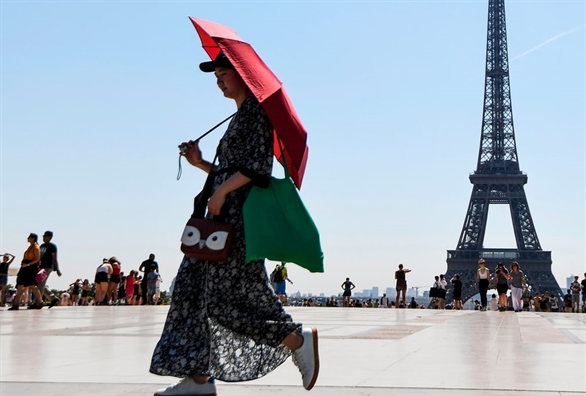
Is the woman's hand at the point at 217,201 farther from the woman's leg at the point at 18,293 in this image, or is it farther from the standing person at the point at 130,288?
the standing person at the point at 130,288

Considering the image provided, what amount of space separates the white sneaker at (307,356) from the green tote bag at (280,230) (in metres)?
0.37

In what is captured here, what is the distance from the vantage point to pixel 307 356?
3.90m

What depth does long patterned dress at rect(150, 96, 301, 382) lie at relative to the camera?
3748 millimetres

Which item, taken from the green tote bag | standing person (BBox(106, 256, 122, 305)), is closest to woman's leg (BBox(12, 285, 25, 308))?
standing person (BBox(106, 256, 122, 305))

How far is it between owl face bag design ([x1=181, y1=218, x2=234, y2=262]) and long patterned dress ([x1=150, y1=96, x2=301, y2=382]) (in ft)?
0.27

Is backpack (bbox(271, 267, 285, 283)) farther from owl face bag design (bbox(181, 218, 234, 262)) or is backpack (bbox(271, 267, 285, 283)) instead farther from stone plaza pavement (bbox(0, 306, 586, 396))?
owl face bag design (bbox(181, 218, 234, 262))

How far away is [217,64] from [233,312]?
120 centimetres

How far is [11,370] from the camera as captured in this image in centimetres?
580

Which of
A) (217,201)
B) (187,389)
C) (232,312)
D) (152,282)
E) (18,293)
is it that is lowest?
(187,389)

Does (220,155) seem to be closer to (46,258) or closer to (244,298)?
(244,298)

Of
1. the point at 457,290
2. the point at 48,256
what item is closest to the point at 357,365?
the point at 48,256

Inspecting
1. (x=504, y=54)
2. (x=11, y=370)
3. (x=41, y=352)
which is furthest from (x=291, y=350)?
(x=504, y=54)

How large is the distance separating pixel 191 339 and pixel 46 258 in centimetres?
1382

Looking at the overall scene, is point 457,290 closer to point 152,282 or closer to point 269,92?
point 152,282
